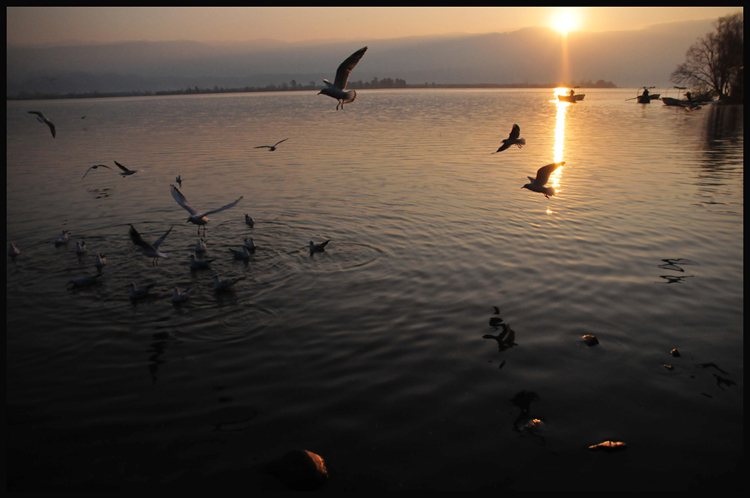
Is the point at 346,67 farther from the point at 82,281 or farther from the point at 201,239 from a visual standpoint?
the point at 82,281

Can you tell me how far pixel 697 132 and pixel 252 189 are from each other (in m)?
42.3

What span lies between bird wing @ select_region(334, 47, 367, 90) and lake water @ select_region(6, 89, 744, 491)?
14.8ft

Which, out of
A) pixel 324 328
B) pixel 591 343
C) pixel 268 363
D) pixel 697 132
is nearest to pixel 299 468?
pixel 268 363

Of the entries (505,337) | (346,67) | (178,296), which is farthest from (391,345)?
(346,67)

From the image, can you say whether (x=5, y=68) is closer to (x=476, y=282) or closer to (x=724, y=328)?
(x=476, y=282)

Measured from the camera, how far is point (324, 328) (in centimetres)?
923

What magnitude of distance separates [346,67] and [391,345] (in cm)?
764

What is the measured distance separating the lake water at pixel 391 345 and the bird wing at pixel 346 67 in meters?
4.50

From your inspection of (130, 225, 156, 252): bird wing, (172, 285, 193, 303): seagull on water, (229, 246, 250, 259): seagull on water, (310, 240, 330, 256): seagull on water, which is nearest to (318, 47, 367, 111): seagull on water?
(310, 240, 330, 256): seagull on water

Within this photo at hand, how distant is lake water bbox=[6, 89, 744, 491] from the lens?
20.2 feet

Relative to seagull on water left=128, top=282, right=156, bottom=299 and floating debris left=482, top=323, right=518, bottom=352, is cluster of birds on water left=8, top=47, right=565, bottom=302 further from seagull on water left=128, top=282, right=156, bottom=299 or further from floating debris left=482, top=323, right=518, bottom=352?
floating debris left=482, top=323, right=518, bottom=352

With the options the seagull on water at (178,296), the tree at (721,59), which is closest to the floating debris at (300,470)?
the seagull on water at (178,296)

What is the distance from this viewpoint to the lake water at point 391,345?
20.2ft

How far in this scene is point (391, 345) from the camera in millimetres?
8609
